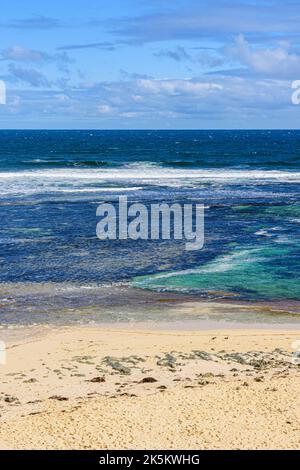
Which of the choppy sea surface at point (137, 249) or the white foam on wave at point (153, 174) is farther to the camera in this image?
the white foam on wave at point (153, 174)

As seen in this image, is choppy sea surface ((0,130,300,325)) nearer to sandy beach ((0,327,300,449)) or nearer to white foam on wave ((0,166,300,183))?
white foam on wave ((0,166,300,183))

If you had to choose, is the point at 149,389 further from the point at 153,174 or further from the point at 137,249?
the point at 153,174

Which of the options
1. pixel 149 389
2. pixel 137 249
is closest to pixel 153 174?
pixel 137 249

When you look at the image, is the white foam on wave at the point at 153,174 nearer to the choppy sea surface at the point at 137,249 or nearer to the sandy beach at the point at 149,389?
the choppy sea surface at the point at 137,249

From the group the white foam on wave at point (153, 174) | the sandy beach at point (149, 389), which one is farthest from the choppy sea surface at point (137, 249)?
the sandy beach at point (149, 389)

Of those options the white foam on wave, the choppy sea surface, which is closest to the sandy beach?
the choppy sea surface

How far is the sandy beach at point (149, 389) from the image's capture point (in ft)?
37.2

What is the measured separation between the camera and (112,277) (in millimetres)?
23516

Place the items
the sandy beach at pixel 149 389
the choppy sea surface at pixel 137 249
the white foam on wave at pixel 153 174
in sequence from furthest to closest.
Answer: the white foam on wave at pixel 153 174
the choppy sea surface at pixel 137 249
the sandy beach at pixel 149 389

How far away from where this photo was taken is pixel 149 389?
1364cm

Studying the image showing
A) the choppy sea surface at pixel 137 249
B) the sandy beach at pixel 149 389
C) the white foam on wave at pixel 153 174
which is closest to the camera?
the sandy beach at pixel 149 389

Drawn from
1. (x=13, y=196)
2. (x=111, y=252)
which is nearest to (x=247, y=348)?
(x=111, y=252)

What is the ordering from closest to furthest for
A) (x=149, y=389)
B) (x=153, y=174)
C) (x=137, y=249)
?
(x=149, y=389), (x=137, y=249), (x=153, y=174)

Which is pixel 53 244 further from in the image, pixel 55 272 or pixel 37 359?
pixel 37 359
